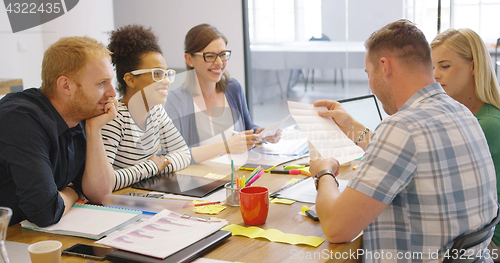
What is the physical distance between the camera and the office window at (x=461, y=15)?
12.3 feet

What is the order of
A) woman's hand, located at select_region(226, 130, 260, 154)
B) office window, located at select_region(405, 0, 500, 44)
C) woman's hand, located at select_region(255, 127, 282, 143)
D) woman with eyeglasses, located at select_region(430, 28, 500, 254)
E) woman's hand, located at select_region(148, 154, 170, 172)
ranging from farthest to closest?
office window, located at select_region(405, 0, 500, 44) < woman's hand, located at select_region(255, 127, 282, 143) < woman's hand, located at select_region(226, 130, 260, 154) < woman's hand, located at select_region(148, 154, 170, 172) < woman with eyeglasses, located at select_region(430, 28, 500, 254)

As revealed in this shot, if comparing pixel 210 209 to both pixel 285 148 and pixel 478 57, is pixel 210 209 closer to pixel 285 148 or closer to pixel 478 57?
pixel 285 148

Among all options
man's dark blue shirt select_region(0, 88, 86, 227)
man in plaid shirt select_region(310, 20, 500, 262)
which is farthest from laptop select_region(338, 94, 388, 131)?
man's dark blue shirt select_region(0, 88, 86, 227)

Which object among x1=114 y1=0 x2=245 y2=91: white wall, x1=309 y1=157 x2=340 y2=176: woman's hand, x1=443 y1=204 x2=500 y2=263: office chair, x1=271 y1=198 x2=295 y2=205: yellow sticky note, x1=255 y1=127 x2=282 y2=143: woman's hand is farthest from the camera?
x1=114 y1=0 x2=245 y2=91: white wall

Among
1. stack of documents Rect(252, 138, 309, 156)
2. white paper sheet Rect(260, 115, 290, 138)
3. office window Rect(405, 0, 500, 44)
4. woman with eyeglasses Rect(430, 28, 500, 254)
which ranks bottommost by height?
stack of documents Rect(252, 138, 309, 156)

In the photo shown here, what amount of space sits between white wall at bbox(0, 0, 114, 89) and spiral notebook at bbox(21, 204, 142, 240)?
2817 mm

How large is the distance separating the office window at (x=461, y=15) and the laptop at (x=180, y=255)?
333cm

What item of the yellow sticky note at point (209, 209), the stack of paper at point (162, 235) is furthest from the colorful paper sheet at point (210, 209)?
the stack of paper at point (162, 235)

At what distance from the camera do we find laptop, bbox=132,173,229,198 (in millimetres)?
1714

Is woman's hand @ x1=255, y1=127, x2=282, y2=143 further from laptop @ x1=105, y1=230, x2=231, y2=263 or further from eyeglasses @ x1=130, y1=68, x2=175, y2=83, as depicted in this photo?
laptop @ x1=105, y1=230, x2=231, y2=263

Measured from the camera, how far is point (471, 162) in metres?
1.23

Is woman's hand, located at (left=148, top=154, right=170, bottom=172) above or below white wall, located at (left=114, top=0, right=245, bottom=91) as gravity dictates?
below

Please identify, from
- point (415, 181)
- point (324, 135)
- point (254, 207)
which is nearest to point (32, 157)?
point (254, 207)

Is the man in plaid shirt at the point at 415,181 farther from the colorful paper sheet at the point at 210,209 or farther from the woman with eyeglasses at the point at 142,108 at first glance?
the woman with eyeglasses at the point at 142,108
